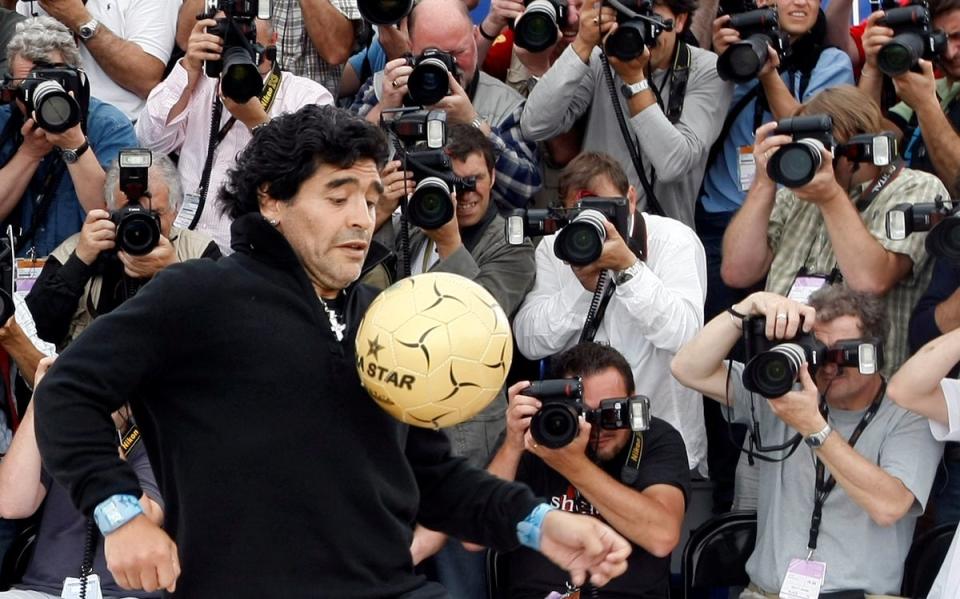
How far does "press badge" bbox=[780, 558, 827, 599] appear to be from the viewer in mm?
6020

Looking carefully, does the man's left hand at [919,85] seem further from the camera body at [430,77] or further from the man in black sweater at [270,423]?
the man in black sweater at [270,423]

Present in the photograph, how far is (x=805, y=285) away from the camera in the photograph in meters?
6.53

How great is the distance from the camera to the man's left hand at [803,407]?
588cm

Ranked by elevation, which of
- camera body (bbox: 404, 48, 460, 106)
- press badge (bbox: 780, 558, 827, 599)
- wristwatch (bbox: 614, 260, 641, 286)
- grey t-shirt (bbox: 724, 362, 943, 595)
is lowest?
press badge (bbox: 780, 558, 827, 599)

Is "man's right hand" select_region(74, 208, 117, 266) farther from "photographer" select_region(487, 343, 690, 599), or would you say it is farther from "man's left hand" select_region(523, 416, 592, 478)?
"man's left hand" select_region(523, 416, 592, 478)

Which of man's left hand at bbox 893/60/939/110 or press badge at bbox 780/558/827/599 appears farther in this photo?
man's left hand at bbox 893/60/939/110

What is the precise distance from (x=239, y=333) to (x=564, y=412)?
2.08m

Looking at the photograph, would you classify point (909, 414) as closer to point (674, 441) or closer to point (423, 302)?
point (674, 441)

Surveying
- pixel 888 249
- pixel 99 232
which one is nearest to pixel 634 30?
pixel 888 249

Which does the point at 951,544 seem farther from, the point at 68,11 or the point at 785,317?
the point at 68,11

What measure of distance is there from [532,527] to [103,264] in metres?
3.09

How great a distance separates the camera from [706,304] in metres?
7.26

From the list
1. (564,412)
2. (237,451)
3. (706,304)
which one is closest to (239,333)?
(237,451)

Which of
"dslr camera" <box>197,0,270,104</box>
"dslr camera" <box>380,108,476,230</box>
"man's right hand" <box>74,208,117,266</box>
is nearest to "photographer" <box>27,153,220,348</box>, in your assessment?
"man's right hand" <box>74,208,117,266</box>
